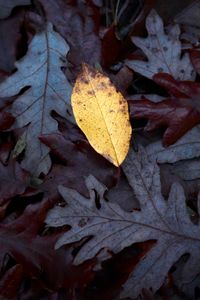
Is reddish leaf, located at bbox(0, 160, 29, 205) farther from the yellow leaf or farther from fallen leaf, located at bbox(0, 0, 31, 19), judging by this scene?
fallen leaf, located at bbox(0, 0, 31, 19)

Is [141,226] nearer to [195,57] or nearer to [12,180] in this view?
[12,180]

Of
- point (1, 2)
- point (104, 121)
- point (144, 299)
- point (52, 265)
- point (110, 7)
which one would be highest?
point (1, 2)

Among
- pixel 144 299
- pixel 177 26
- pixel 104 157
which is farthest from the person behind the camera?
pixel 177 26

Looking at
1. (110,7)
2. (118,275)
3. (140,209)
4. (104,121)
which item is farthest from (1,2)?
(118,275)

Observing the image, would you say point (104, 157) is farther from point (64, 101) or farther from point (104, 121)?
point (64, 101)

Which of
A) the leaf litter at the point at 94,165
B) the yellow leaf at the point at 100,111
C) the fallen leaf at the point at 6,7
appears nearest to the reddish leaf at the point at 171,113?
the leaf litter at the point at 94,165

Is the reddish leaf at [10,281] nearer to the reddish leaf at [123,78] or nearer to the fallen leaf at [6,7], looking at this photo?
the reddish leaf at [123,78]
